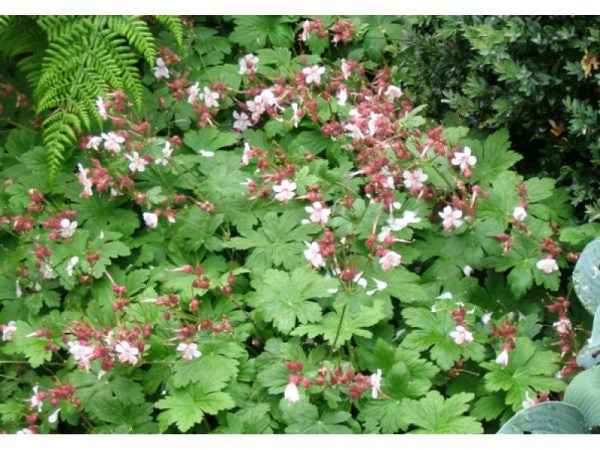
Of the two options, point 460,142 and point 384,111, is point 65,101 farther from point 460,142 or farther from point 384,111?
point 460,142

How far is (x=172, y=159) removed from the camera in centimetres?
301

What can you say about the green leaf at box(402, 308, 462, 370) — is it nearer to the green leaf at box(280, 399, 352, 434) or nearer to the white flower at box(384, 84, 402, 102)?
the green leaf at box(280, 399, 352, 434)

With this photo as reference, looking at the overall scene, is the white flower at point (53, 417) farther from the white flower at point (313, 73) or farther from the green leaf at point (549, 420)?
the white flower at point (313, 73)

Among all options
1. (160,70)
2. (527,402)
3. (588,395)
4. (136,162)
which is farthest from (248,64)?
(588,395)

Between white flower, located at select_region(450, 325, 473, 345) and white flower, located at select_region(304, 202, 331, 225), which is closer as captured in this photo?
white flower, located at select_region(450, 325, 473, 345)

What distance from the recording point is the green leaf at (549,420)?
199 cm

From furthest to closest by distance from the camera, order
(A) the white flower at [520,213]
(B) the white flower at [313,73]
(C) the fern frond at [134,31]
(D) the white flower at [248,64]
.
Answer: (D) the white flower at [248,64]
(B) the white flower at [313,73]
(C) the fern frond at [134,31]
(A) the white flower at [520,213]

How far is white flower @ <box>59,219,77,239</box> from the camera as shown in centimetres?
282

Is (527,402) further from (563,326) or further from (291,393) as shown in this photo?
(291,393)

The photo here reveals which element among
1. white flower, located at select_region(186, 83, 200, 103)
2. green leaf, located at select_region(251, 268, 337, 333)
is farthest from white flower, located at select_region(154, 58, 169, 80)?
green leaf, located at select_region(251, 268, 337, 333)

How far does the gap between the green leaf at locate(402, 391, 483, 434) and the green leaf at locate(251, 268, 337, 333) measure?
15.5 inches

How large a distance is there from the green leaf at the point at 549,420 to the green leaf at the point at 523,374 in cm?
27

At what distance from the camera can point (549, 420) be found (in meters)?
2.00

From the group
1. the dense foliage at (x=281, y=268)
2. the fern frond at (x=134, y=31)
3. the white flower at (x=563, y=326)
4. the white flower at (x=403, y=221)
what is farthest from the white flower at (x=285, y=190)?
the white flower at (x=563, y=326)
